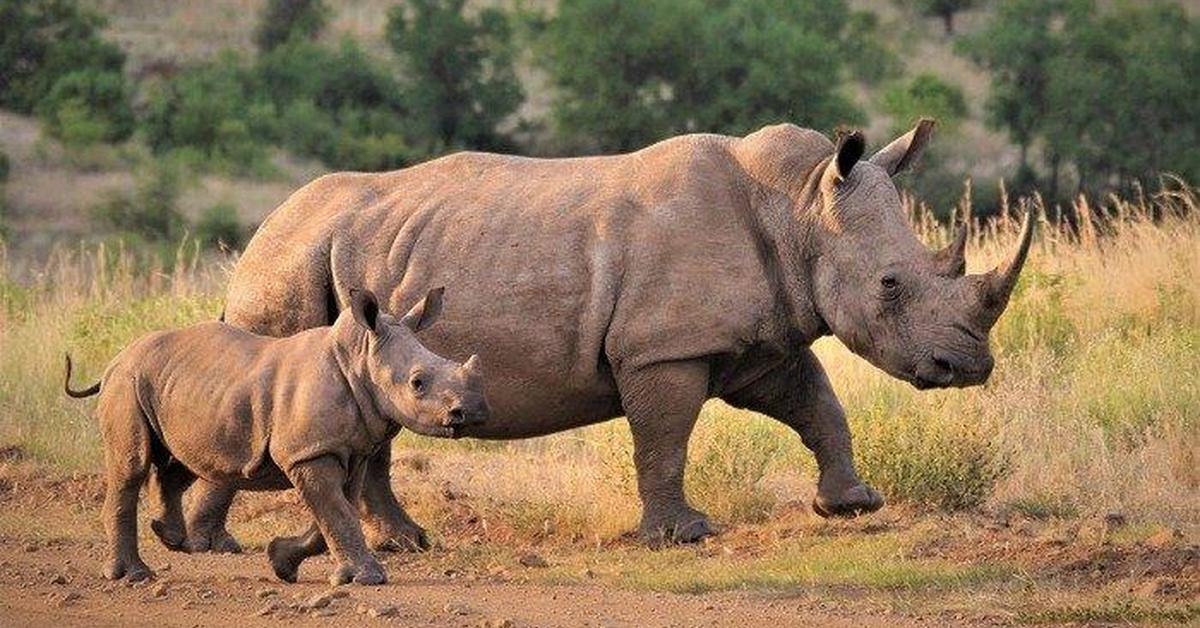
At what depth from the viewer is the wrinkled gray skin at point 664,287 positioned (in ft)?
34.9

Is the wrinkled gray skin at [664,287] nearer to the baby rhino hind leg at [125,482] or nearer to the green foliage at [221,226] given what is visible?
the baby rhino hind leg at [125,482]

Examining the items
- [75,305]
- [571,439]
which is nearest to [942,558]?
[571,439]

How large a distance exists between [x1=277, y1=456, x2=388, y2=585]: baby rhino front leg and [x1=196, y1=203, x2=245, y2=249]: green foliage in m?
24.4

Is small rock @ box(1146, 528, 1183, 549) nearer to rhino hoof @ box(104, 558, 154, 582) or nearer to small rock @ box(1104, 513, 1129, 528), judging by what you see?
small rock @ box(1104, 513, 1129, 528)

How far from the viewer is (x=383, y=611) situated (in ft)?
29.0

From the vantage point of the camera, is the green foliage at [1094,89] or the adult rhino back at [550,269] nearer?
the adult rhino back at [550,269]

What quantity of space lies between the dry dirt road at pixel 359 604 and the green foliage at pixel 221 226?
2390 cm

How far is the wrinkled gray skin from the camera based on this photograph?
34.9ft

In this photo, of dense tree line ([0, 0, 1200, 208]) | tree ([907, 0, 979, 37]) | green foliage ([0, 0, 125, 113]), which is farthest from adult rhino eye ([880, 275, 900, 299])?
tree ([907, 0, 979, 37])

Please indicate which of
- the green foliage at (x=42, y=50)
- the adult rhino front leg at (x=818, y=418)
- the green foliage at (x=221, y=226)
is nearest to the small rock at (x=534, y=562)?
the adult rhino front leg at (x=818, y=418)

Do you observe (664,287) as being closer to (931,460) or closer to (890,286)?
(890,286)

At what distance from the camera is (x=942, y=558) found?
10.2 metres

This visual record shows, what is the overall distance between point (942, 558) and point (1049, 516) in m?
1.40

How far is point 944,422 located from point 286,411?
361cm
